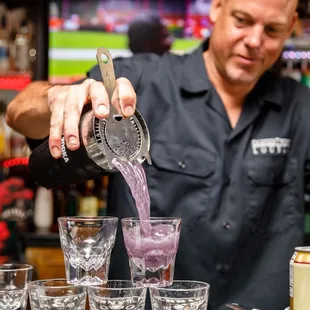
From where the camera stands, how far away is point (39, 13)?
450 cm

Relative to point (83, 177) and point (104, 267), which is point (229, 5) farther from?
point (104, 267)

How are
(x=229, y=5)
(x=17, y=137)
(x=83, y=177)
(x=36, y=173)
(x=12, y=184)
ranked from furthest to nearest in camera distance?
(x=17, y=137) → (x=12, y=184) → (x=229, y=5) → (x=36, y=173) → (x=83, y=177)

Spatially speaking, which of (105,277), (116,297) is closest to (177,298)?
(116,297)

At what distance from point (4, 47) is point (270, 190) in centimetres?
267

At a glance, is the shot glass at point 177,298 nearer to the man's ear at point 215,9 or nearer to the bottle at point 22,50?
the man's ear at point 215,9

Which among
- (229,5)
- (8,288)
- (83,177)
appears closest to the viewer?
(8,288)

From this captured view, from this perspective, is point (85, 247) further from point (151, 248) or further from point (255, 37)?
point (255, 37)

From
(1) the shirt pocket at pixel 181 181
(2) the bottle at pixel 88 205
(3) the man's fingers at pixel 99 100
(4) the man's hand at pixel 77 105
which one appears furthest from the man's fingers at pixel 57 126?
(2) the bottle at pixel 88 205

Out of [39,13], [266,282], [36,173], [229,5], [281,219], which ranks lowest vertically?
[266,282]

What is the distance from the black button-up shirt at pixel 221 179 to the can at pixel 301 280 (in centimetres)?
80

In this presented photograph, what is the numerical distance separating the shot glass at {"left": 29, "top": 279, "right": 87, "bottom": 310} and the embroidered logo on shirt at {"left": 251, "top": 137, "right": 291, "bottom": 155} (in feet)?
3.45

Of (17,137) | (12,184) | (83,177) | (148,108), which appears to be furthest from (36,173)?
(17,137)

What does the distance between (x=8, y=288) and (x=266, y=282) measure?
40.7 inches

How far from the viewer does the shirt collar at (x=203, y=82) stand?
2.28 m
